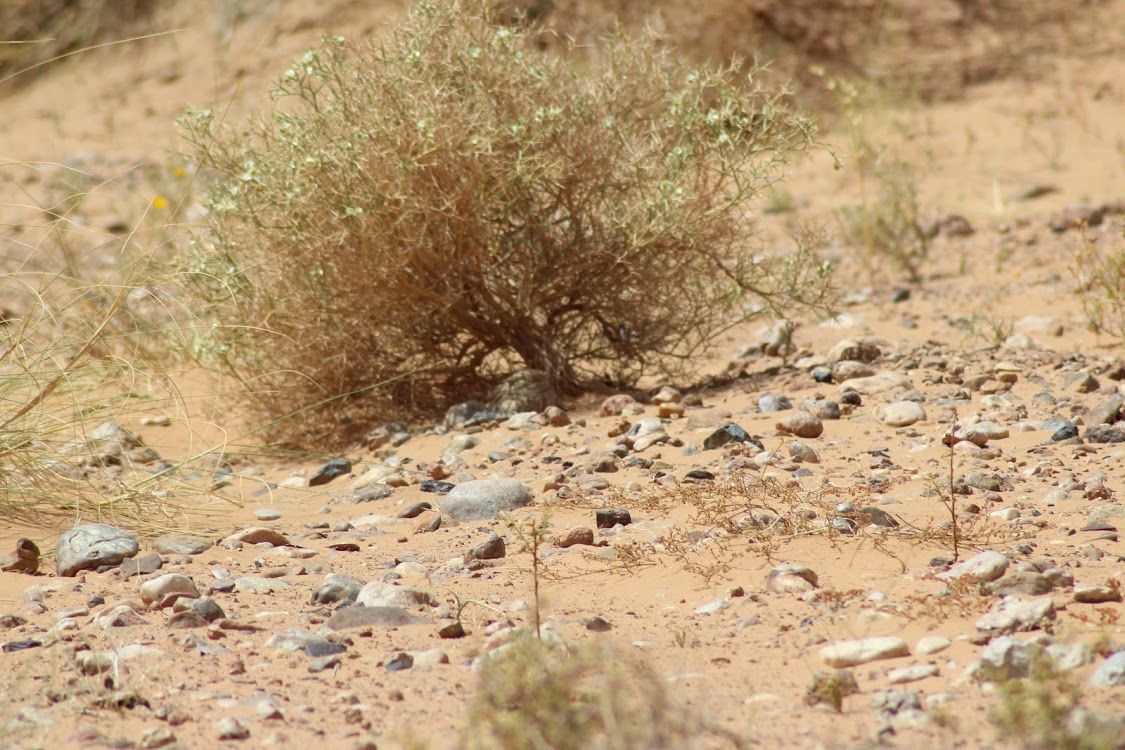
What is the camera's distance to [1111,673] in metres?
2.02

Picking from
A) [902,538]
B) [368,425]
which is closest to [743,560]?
[902,538]

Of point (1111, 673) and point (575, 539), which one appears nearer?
point (1111, 673)

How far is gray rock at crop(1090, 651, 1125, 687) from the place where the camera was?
201 centimetres

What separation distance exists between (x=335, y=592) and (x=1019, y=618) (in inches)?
A: 57.7

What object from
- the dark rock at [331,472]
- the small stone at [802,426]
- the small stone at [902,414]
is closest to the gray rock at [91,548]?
the dark rock at [331,472]

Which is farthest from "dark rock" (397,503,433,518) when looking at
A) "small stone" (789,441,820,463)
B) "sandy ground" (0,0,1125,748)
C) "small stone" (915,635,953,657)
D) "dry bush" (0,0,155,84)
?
"dry bush" (0,0,155,84)

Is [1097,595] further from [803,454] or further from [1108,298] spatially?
[1108,298]

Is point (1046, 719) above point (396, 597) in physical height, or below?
above

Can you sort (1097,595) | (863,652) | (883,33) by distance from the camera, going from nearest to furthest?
(863,652)
(1097,595)
(883,33)

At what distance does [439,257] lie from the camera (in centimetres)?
427

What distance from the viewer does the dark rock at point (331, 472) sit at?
4090 mm

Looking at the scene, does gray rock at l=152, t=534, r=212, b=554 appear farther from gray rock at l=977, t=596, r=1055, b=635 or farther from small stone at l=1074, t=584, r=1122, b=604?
small stone at l=1074, t=584, r=1122, b=604

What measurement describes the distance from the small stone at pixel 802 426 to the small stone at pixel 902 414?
0.75 ft

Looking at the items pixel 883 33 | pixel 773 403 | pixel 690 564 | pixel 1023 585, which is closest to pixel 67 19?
pixel 883 33
